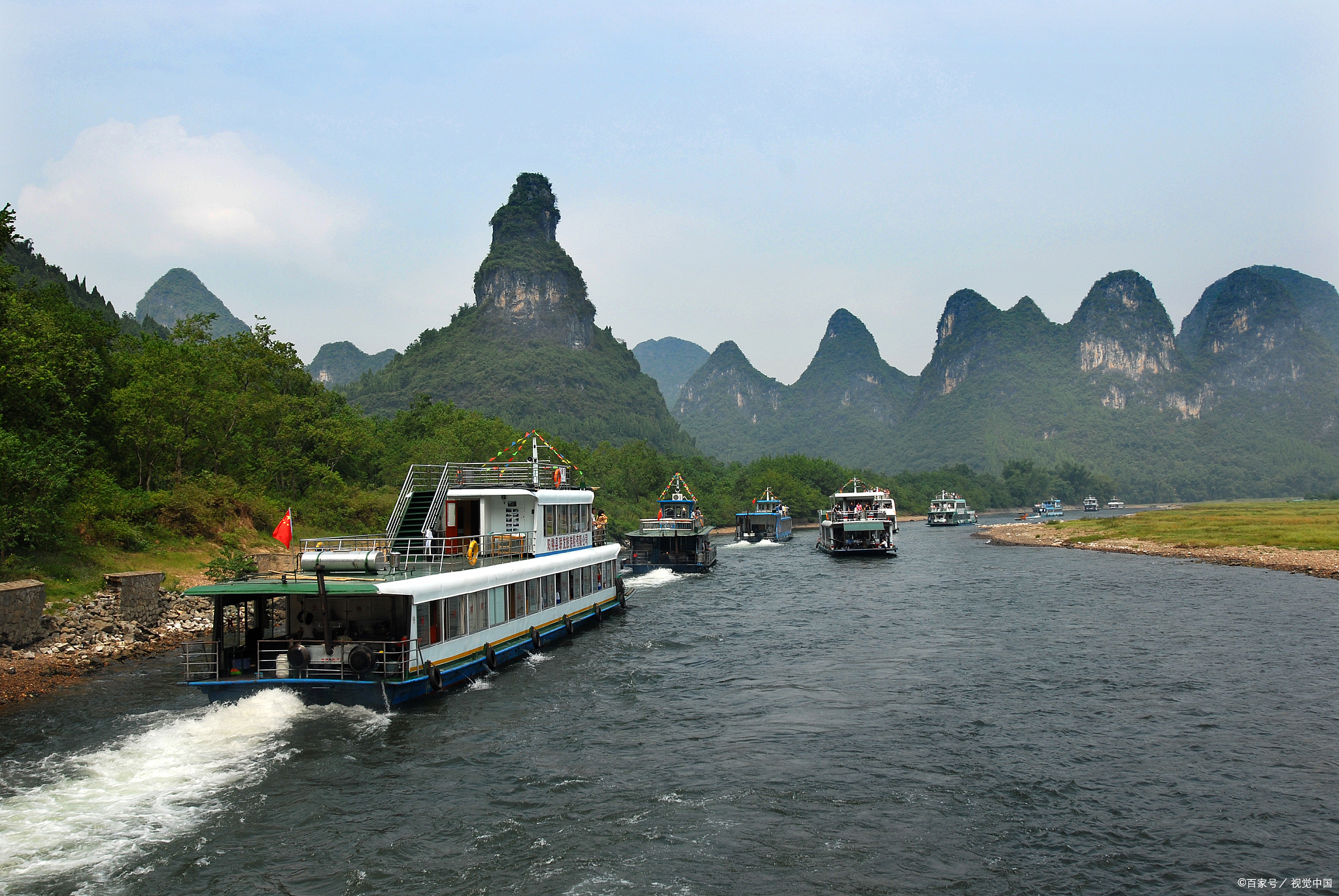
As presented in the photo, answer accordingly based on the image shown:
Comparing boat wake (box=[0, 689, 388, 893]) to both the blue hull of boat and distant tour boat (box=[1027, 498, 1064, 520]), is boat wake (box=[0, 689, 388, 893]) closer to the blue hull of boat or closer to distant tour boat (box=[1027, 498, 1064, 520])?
the blue hull of boat

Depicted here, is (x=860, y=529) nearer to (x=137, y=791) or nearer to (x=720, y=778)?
(x=720, y=778)

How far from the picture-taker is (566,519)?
3678cm

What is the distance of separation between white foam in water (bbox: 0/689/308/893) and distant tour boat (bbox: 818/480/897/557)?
56.7 metres

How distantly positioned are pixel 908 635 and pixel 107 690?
95.9 feet

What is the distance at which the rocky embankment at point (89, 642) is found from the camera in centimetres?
2394

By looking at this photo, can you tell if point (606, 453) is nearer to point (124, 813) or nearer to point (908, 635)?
point (908, 635)

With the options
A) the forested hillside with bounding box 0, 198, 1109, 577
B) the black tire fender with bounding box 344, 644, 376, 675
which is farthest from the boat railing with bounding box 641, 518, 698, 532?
the black tire fender with bounding box 344, 644, 376, 675

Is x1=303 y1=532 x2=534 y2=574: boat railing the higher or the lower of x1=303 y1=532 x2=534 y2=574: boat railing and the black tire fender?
the higher

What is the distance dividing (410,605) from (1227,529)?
8503 centimetres

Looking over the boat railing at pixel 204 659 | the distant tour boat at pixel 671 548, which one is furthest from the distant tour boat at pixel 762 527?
the boat railing at pixel 204 659

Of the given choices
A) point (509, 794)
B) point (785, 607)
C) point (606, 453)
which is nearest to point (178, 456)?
point (785, 607)

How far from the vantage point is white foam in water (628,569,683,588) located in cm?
5616

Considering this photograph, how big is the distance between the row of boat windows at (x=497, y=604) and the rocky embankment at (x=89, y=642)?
37.3ft

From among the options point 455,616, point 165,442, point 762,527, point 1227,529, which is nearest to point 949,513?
point 762,527
